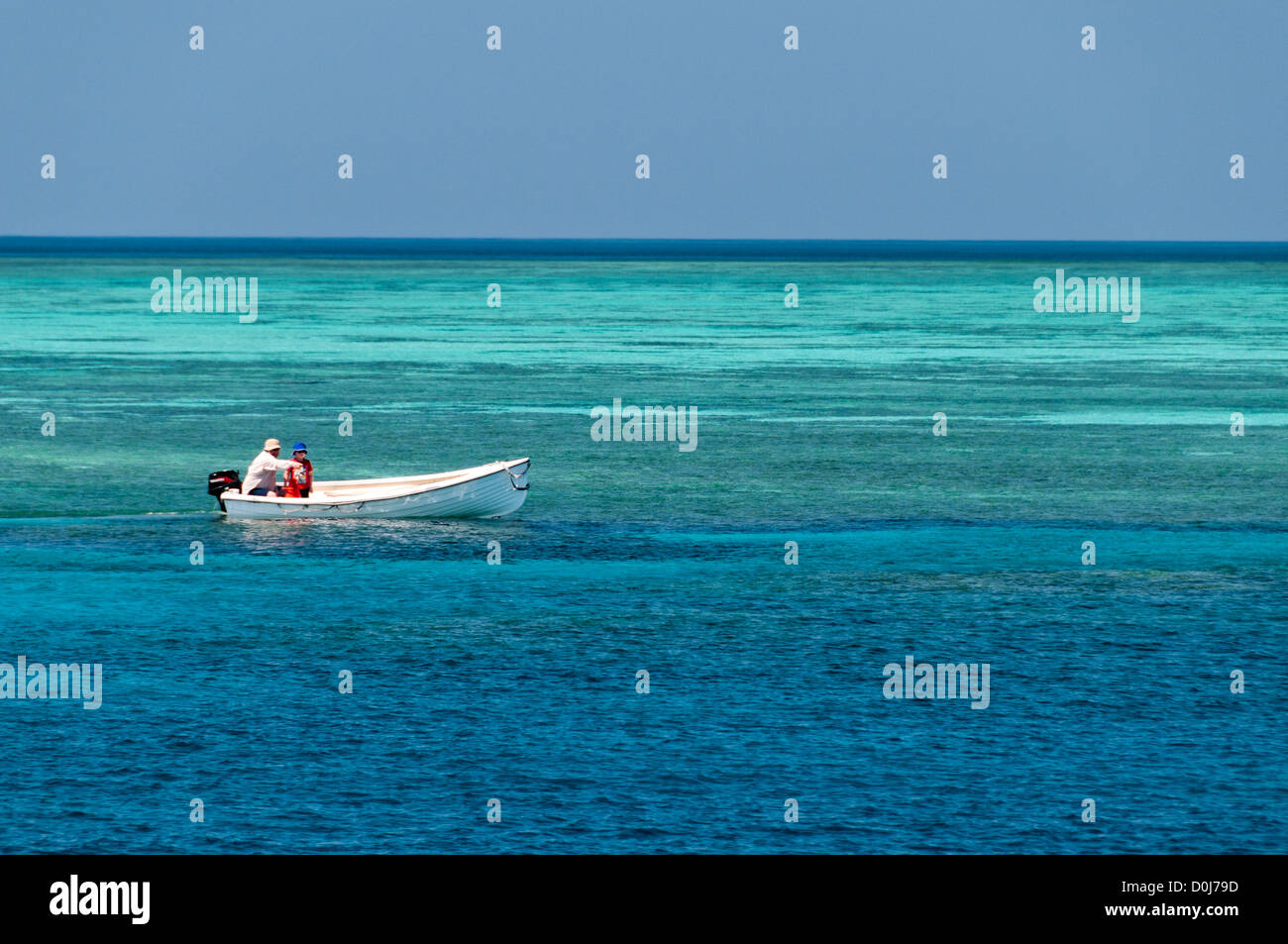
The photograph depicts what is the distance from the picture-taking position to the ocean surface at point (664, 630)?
1873 cm

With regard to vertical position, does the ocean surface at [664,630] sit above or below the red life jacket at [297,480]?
below

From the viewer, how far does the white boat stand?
35.9 meters

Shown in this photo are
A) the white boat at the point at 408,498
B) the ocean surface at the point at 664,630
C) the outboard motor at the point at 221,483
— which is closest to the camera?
the ocean surface at the point at 664,630

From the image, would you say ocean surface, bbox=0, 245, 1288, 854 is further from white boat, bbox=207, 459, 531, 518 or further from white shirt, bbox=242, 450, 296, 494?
white shirt, bbox=242, 450, 296, 494

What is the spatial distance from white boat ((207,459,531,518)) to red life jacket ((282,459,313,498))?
0.35 metres

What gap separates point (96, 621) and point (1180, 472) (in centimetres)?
2762

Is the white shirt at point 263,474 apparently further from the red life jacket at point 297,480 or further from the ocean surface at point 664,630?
the ocean surface at point 664,630

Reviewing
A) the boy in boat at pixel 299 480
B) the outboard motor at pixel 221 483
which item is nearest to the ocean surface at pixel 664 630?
the outboard motor at pixel 221 483

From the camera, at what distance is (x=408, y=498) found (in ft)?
118

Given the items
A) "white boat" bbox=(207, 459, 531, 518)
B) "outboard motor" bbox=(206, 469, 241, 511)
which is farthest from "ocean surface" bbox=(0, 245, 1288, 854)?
"outboard motor" bbox=(206, 469, 241, 511)

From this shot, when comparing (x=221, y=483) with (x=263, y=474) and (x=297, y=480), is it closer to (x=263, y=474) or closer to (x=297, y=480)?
(x=263, y=474)

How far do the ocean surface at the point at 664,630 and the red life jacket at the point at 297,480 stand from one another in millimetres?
1006

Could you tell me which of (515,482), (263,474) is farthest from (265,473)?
(515,482)
